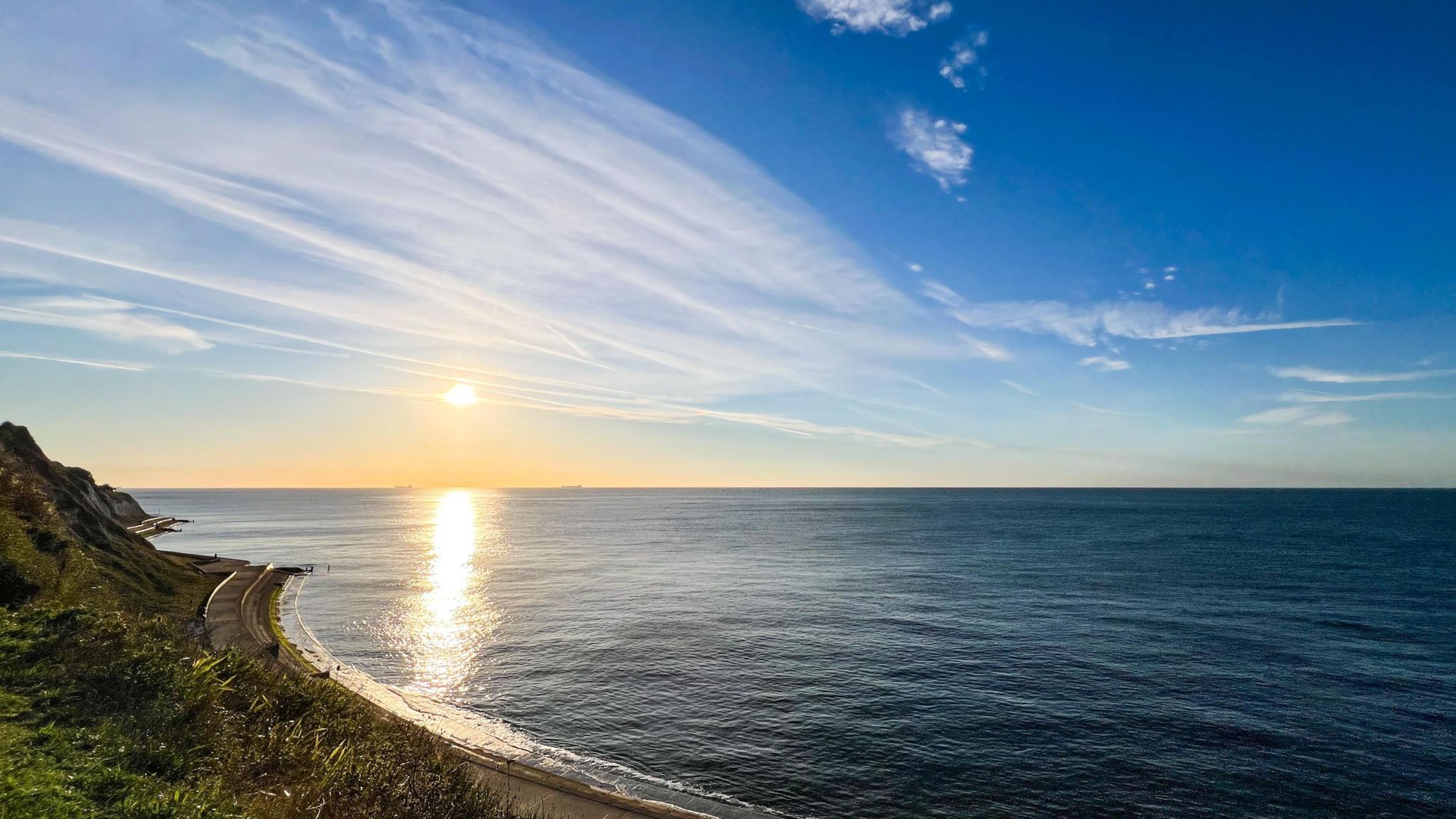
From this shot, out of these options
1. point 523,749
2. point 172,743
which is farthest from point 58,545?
point 172,743

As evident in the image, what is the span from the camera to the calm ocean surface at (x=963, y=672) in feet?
88.3

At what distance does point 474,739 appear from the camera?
31.0m

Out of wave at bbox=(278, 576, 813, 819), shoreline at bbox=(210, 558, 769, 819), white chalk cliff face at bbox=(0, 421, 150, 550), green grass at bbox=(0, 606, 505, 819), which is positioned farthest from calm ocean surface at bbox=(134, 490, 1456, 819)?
white chalk cliff face at bbox=(0, 421, 150, 550)

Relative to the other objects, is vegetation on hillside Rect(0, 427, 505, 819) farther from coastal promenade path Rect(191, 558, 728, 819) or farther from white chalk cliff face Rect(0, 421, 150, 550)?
white chalk cliff face Rect(0, 421, 150, 550)

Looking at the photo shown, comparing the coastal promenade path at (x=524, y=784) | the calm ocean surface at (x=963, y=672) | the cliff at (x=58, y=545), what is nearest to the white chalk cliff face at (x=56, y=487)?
the cliff at (x=58, y=545)

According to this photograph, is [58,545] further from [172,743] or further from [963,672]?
[963,672]

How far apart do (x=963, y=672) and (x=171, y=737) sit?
1506 inches

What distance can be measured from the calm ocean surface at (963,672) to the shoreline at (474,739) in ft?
5.28

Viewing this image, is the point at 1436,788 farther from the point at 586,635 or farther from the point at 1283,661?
the point at 586,635

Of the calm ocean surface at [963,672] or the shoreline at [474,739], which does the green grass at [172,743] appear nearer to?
the shoreline at [474,739]

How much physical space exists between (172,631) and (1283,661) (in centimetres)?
5959

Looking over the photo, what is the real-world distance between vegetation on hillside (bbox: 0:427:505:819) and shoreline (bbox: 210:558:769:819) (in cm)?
262

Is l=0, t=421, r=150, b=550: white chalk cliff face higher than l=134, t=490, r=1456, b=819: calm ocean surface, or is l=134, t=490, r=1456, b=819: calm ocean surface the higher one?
l=0, t=421, r=150, b=550: white chalk cliff face

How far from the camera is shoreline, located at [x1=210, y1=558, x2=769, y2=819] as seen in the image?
22.8 metres
